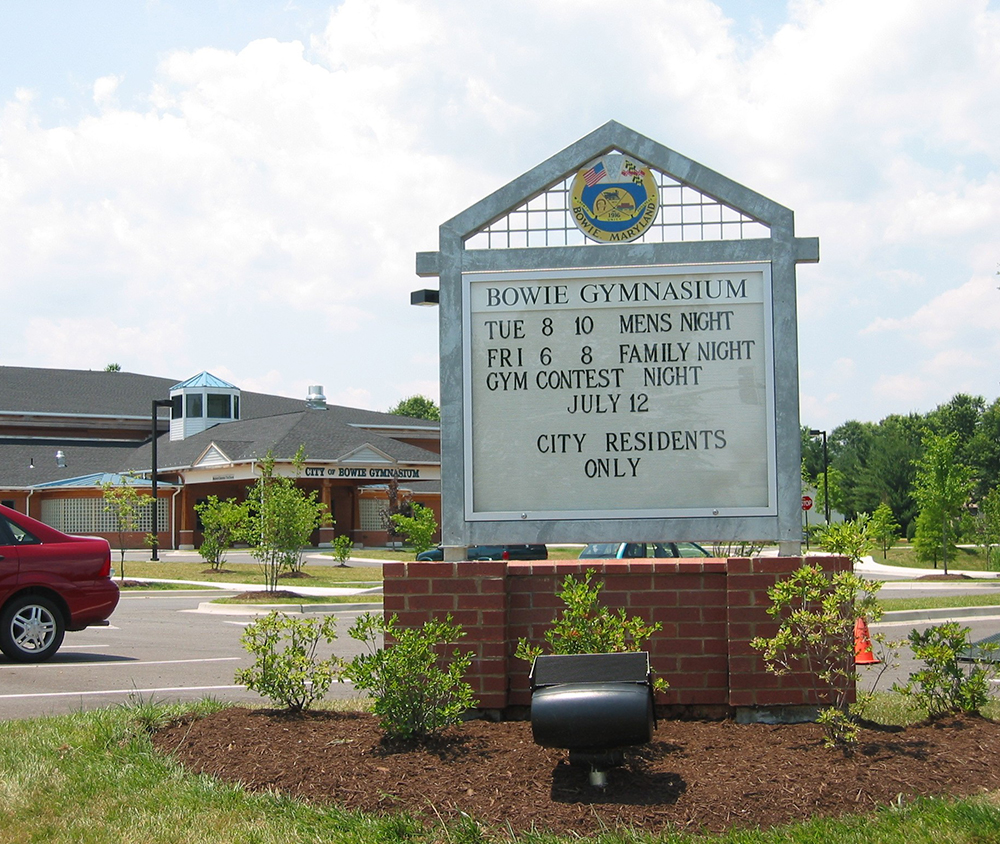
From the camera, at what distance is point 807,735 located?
6.34m

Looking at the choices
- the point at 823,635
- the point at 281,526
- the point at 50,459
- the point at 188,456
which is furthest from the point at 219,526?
the point at 823,635

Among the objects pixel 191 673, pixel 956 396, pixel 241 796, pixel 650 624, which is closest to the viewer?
pixel 241 796

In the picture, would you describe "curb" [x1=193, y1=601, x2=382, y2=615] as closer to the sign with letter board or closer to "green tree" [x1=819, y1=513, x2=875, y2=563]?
the sign with letter board

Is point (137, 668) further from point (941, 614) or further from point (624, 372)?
point (941, 614)

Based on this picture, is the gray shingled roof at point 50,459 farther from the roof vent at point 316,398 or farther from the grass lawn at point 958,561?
the grass lawn at point 958,561

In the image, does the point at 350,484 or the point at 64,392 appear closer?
the point at 350,484

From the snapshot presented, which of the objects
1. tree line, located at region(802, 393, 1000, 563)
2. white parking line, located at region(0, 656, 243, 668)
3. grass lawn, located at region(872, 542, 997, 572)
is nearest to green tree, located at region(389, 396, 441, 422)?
tree line, located at region(802, 393, 1000, 563)

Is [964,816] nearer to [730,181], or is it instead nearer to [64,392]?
[730,181]

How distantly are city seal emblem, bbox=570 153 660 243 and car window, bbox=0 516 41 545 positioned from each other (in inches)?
317

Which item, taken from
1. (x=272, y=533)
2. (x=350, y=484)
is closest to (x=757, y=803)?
(x=272, y=533)

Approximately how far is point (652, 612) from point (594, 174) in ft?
10.00

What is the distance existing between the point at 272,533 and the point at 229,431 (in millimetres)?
30175

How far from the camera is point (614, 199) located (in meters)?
7.55

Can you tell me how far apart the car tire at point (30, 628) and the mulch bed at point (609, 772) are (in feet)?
20.5
